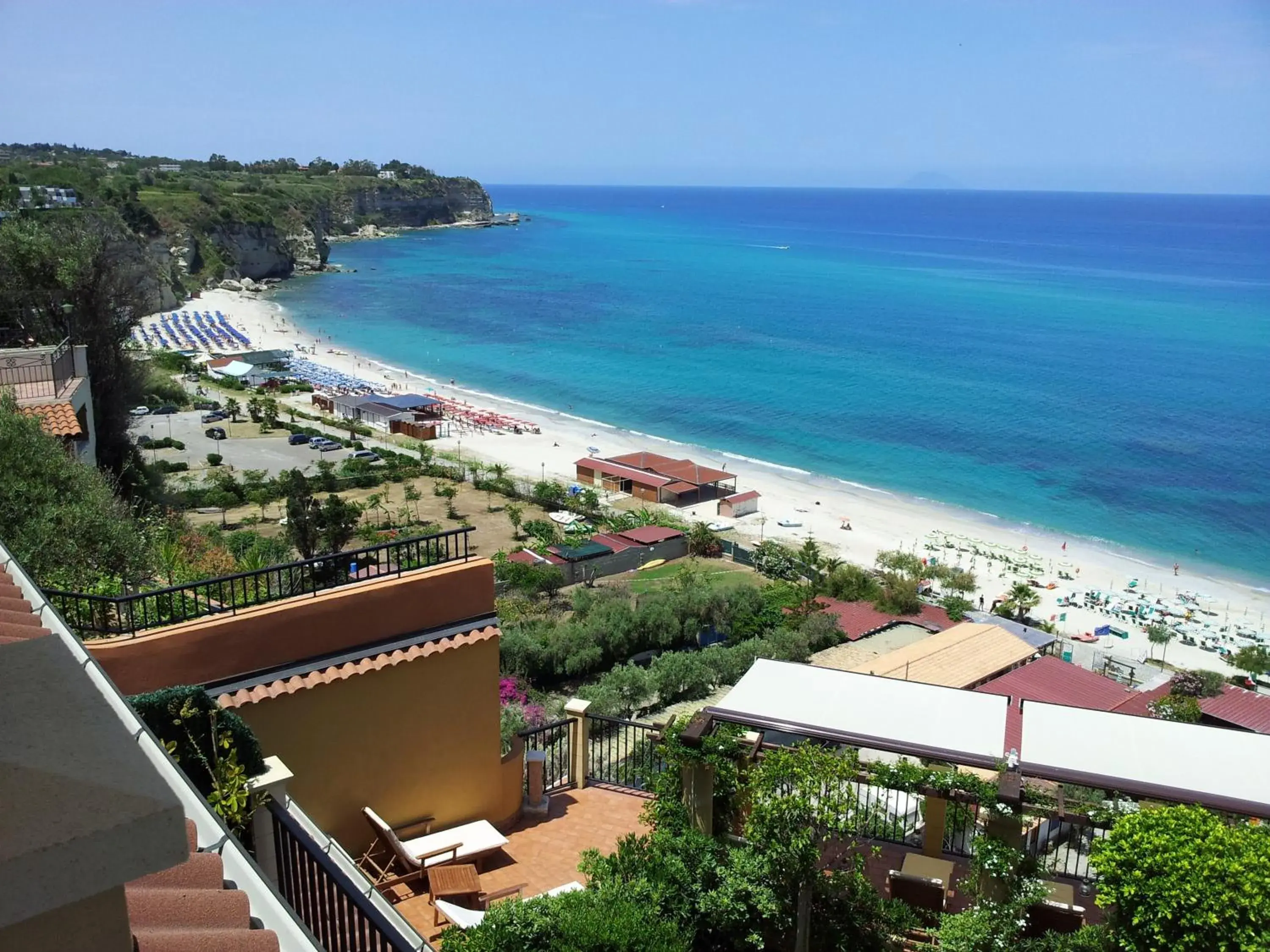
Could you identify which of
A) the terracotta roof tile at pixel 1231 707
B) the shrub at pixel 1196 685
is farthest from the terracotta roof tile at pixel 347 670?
the shrub at pixel 1196 685

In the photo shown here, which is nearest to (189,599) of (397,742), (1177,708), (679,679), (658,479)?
(397,742)

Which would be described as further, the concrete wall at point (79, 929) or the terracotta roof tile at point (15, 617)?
the terracotta roof tile at point (15, 617)

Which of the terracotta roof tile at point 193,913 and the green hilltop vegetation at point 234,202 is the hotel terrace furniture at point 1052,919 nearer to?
the terracotta roof tile at point 193,913

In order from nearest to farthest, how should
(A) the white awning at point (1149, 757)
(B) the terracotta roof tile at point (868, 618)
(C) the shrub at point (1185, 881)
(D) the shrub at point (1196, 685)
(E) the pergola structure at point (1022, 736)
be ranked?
(C) the shrub at point (1185, 881), (A) the white awning at point (1149, 757), (E) the pergola structure at point (1022, 736), (D) the shrub at point (1196, 685), (B) the terracotta roof tile at point (868, 618)

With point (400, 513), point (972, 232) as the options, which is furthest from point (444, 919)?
point (972, 232)

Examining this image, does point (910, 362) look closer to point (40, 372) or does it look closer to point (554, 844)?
point (40, 372)

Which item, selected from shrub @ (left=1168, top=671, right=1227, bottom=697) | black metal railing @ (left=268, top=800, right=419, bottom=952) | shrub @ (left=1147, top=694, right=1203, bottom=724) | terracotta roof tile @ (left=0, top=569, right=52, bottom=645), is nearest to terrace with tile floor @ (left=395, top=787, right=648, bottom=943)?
black metal railing @ (left=268, top=800, right=419, bottom=952)

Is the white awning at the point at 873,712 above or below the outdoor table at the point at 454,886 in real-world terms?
above
